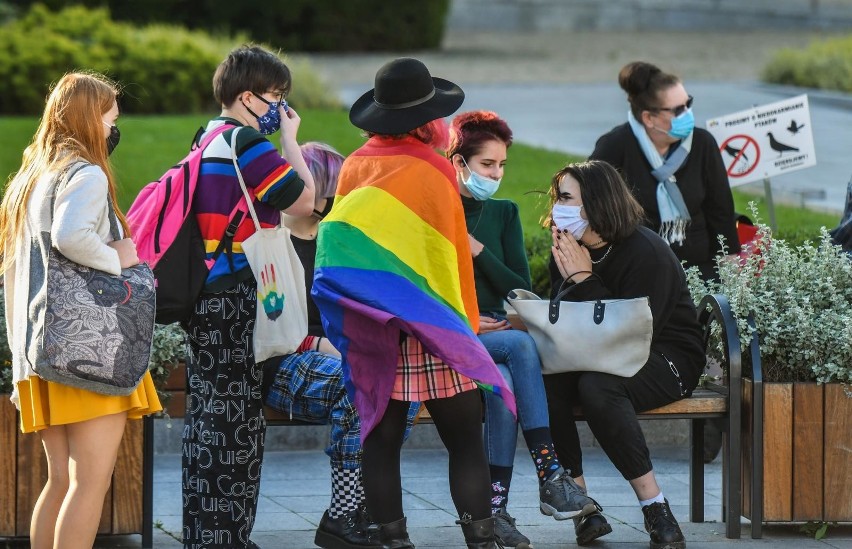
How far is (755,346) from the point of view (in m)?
5.10

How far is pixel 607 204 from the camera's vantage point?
5.13 metres

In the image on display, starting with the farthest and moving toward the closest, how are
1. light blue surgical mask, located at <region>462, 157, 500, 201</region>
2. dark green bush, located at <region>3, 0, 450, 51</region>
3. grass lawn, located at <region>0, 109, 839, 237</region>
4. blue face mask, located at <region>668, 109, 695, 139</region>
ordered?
dark green bush, located at <region>3, 0, 450, 51</region> < grass lawn, located at <region>0, 109, 839, 237</region> < blue face mask, located at <region>668, 109, 695, 139</region> < light blue surgical mask, located at <region>462, 157, 500, 201</region>

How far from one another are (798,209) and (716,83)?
11.9 metres

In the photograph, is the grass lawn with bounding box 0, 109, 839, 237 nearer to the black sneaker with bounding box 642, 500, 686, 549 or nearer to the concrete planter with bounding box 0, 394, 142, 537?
the black sneaker with bounding box 642, 500, 686, 549

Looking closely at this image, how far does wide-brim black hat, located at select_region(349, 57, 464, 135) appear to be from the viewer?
14.0 feet

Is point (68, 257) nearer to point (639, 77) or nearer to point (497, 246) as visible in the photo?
point (497, 246)

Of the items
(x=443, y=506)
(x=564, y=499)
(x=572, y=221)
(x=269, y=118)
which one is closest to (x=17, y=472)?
(x=269, y=118)

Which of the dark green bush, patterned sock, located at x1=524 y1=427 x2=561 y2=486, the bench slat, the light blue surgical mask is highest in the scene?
the dark green bush

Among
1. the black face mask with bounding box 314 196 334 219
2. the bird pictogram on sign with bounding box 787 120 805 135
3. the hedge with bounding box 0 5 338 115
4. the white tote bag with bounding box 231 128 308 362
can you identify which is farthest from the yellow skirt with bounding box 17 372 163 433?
the hedge with bounding box 0 5 338 115

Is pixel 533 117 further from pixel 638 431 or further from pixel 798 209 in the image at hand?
pixel 638 431

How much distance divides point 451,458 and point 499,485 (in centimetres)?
64

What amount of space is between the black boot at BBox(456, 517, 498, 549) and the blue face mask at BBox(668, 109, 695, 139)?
2807 millimetres

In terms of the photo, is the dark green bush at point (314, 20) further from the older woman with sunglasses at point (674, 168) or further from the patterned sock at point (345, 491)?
the patterned sock at point (345, 491)

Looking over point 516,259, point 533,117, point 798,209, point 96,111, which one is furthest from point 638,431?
point 533,117
